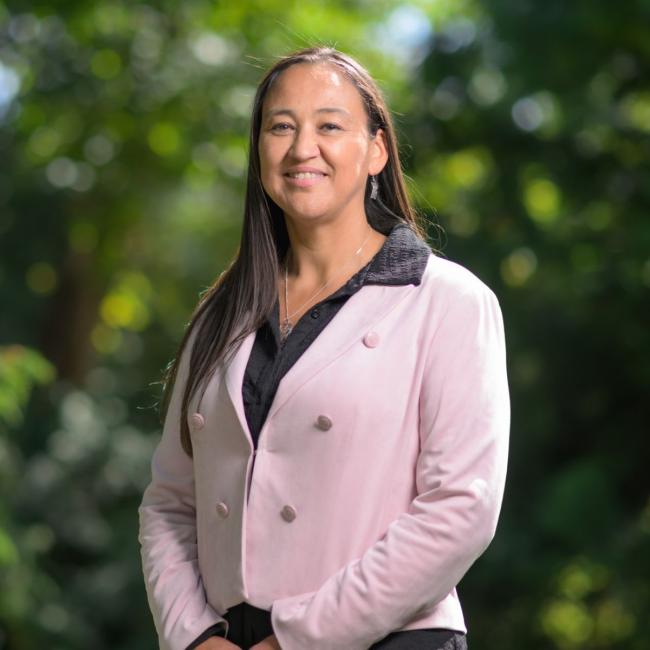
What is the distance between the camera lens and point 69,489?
1200 centimetres

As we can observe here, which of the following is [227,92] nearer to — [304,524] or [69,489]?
[69,489]

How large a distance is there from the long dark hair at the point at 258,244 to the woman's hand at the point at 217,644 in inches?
14.0

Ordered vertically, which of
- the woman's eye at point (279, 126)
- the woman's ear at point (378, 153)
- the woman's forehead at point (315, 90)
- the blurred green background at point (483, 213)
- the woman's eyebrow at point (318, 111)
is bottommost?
the blurred green background at point (483, 213)

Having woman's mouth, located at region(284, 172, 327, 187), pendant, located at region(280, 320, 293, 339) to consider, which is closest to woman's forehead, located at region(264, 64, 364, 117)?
woman's mouth, located at region(284, 172, 327, 187)

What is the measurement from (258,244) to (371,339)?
35 cm

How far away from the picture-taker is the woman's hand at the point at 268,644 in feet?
6.78

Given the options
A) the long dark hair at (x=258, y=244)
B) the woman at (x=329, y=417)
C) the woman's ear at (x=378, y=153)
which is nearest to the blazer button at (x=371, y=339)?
the woman at (x=329, y=417)

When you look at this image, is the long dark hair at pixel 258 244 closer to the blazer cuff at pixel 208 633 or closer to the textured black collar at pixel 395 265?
the textured black collar at pixel 395 265

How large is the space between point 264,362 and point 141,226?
1233 cm

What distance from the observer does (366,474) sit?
2.07 m

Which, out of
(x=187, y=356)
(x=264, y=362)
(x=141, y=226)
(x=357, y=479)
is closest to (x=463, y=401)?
(x=357, y=479)

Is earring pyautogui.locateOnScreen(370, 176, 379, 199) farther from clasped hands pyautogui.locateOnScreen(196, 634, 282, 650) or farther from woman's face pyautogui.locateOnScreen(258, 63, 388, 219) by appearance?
clasped hands pyautogui.locateOnScreen(196, 634, 282, 650)

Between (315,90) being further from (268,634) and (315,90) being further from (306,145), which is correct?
(268,634)

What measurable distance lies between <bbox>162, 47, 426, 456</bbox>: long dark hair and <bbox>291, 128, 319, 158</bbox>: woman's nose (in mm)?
118
